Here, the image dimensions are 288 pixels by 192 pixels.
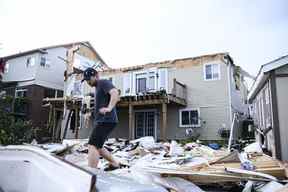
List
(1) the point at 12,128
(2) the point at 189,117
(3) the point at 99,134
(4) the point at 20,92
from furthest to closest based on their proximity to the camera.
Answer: (4) the point at 20,92 → (2) the point at 189,117 → (1) the point at 12,128 → (3) the point at 99,134

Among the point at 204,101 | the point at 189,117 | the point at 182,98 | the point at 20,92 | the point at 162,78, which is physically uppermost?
the point at 162,78

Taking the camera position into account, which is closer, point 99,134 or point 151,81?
point 99,134

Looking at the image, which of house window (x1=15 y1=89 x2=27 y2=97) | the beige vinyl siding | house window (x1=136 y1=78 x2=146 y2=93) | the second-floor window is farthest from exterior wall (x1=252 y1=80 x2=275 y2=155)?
house window (x1=15 y1=89 x2=27 y2=97)

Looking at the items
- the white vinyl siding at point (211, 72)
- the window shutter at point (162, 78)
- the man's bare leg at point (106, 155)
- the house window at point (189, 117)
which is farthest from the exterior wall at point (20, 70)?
the man's bare leg at point (106, 155)

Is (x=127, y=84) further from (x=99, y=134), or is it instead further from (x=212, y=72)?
(x=99, y=134)

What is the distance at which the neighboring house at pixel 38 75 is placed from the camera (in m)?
18.3

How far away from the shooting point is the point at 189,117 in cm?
1384

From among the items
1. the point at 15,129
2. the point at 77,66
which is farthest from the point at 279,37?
the point at 77,66

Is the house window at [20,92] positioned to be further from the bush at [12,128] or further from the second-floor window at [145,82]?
the second-floor window at [145,82]

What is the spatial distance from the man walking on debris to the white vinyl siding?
1091 cm

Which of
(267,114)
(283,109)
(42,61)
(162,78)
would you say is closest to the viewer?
(283,109)

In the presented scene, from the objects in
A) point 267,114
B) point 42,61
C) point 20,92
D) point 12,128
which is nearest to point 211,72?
point 267,114

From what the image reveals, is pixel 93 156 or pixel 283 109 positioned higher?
pixel 283 109

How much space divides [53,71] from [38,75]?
139 cm
